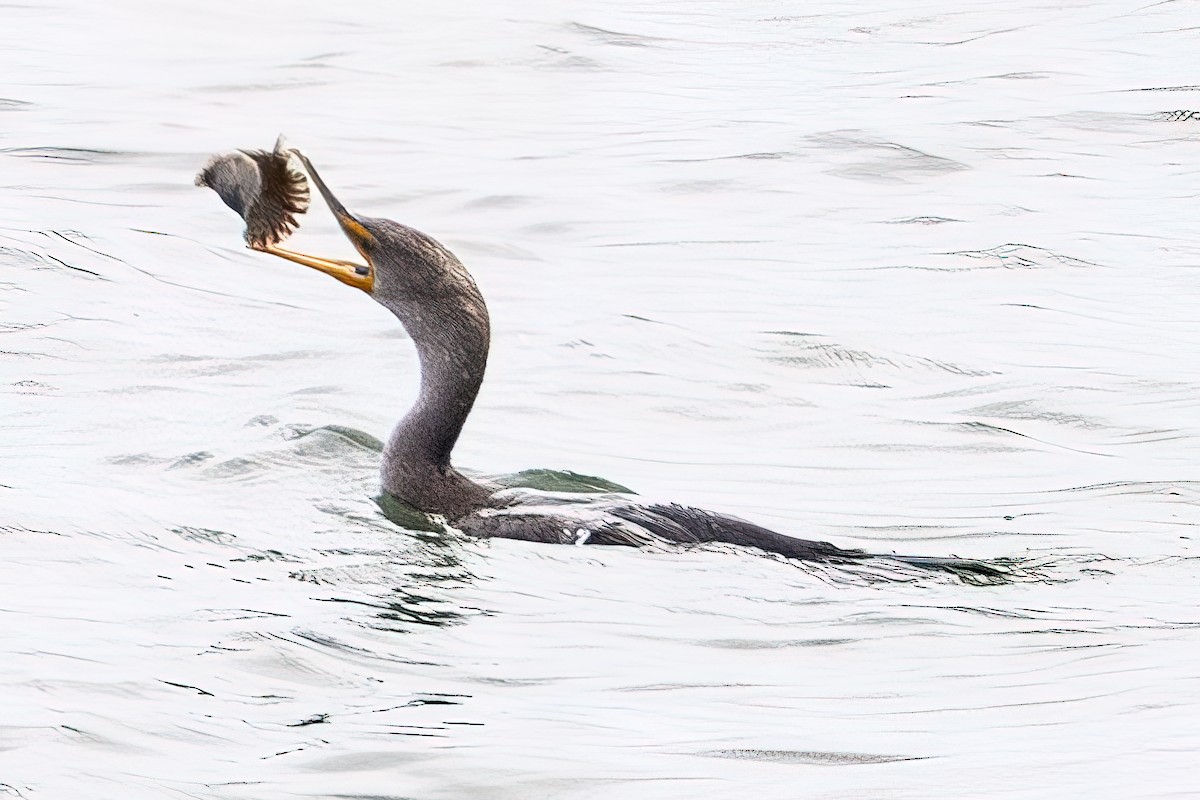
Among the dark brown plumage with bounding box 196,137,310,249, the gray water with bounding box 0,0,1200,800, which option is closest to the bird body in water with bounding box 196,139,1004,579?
the dark brown plumage with bounding box 196,137,310,249

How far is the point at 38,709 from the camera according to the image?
4.55 meters

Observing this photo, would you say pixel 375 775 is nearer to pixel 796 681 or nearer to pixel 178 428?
pixel 796 681

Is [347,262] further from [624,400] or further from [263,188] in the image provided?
[624,400]

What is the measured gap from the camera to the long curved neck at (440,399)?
631cm

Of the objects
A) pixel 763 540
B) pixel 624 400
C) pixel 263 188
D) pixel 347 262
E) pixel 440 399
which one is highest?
pixel 263 188

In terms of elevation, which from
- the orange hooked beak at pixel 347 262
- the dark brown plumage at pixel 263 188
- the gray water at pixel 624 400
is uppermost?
the dark brown plumage at pixel 263 188

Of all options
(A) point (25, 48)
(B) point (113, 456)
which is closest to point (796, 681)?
(B) point (113, 456)

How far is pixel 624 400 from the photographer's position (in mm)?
7996

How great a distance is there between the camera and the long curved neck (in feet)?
20.7

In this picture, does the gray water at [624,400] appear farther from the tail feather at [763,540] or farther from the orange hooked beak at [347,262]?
the orange hooked beak at [347,262]

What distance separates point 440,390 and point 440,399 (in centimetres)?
3

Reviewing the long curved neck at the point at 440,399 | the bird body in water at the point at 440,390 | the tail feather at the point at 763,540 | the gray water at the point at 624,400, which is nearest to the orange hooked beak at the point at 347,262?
the bird body in water at the point at 440,390

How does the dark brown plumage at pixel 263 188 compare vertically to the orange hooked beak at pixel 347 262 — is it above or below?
above

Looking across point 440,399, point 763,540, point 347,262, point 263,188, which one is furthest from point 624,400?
point 263,188
